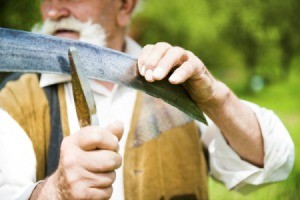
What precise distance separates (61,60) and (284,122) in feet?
29.7

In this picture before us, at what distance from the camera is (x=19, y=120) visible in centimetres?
189

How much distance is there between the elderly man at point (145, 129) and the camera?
1.61 metres

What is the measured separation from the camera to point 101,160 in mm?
1177

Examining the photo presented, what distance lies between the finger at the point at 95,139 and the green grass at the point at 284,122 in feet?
2.11

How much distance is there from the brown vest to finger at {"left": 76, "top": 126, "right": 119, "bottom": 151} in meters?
0.76

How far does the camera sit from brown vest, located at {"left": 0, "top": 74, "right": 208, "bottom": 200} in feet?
6.34

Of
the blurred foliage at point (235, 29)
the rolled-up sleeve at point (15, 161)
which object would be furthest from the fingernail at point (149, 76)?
the blurred foliage at point (235, 29)

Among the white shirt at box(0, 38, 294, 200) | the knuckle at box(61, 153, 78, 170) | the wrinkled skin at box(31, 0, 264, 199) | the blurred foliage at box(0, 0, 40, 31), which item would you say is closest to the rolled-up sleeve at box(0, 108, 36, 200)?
the white shirt at box(0, 38, 294, 200)

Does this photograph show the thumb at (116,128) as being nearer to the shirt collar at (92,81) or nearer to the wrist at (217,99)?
the wrist at (217,99)

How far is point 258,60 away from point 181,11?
4429mm

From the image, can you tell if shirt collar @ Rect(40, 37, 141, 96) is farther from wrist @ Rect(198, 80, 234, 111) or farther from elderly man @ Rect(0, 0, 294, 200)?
wrist @ Rect(198, 80, 234, 111)

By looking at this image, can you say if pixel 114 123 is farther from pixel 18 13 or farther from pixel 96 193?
pixel 18 13

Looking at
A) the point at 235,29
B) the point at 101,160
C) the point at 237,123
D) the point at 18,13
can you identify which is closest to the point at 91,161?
the point at 101,160

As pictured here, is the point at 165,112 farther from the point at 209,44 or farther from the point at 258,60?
the point at 209,44
